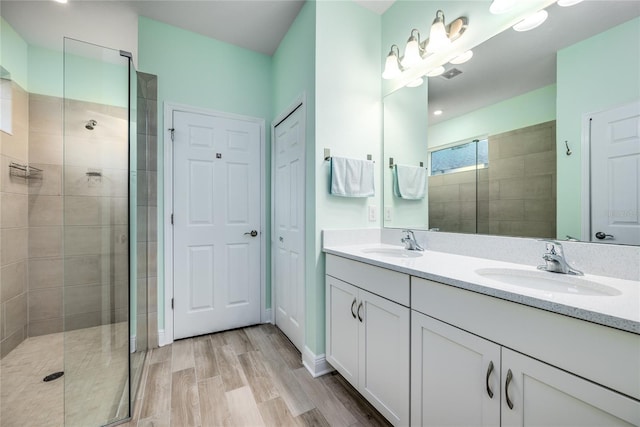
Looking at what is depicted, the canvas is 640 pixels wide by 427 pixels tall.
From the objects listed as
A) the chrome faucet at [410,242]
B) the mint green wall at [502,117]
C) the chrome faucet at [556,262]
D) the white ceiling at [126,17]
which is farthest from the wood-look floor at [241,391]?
the white ceiling at [126,17]

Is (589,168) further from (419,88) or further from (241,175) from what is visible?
(241,175)

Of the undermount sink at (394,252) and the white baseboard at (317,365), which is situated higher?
the undermount sink at (394,252)

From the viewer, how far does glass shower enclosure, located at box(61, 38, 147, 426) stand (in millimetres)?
1435

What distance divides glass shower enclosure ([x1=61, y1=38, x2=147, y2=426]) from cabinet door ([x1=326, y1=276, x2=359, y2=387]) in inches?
46.3

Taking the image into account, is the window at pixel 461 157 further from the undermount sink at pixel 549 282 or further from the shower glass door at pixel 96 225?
the shower glass door at pixel 96 225

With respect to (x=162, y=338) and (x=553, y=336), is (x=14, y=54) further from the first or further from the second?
(x=553, y=336)

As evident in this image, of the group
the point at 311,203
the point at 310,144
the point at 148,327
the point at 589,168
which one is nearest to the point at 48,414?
the point at 148,327

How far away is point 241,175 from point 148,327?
59.8 inches

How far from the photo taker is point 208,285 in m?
2.30

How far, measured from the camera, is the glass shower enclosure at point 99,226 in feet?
4.71

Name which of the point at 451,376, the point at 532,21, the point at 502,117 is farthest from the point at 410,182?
the point at 451,376

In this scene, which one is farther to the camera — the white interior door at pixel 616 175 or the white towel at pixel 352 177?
the white towel at pixel 352 177

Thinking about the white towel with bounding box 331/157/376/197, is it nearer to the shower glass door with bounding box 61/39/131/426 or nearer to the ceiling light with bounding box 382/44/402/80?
the ceiling light with bounding box 382/44/402/80

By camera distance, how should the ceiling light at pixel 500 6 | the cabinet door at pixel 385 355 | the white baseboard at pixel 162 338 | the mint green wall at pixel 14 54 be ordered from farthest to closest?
the white baseboard at pixel 162 338, the mint green wall at pixel 14 54, the ceiling light at pixel 500 6, the cabinet door at pixel 385 355
